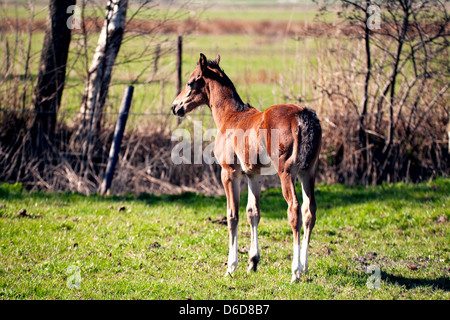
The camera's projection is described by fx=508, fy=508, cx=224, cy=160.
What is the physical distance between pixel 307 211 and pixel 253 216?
76cm

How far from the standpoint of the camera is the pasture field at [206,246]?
5297mm

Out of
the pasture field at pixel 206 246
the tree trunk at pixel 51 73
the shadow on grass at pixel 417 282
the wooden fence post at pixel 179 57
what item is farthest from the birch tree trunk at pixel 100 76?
the shadow on grass at pixel 417 282

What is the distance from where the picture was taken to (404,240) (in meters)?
7.08

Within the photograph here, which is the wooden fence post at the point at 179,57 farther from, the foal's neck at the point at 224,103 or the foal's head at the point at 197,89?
the foal's neck at the point at 224,103

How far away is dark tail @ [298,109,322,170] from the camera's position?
5363mm

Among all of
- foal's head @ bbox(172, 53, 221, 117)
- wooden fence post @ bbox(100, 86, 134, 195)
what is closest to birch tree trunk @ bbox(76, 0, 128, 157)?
wooden fence post @ bbox(100, 86, 134, 195)

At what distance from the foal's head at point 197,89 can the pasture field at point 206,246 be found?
6.00ft

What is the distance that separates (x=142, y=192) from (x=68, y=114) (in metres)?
2.58

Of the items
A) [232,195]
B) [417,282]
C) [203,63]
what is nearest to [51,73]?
[203,63]

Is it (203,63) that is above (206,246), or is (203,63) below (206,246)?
above

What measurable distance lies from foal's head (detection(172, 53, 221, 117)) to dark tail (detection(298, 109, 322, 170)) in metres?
1.55

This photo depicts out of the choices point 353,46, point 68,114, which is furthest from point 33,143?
point 353,46

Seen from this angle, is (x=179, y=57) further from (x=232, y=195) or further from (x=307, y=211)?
(x=307, y=211)

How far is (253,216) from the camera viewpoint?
20.0ft
